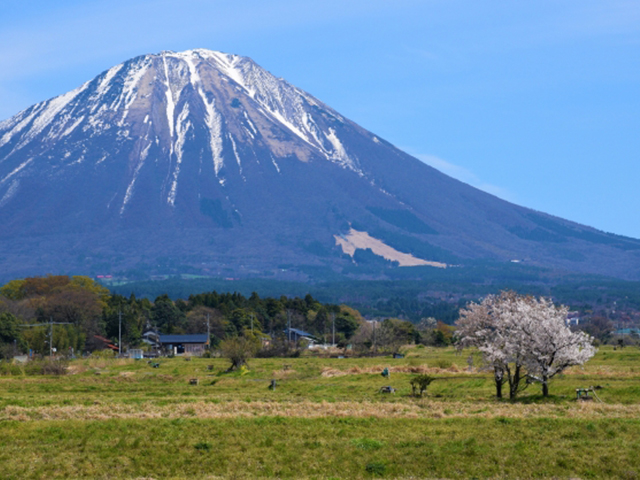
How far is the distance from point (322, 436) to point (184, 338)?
7493 cm

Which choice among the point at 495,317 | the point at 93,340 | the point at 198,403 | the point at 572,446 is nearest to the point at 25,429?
the point at 198,403

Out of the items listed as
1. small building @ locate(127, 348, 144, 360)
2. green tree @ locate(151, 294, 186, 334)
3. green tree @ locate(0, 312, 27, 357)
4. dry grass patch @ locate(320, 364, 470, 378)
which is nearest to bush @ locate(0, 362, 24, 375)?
green tree @ locate(0, 312, 27, 357)

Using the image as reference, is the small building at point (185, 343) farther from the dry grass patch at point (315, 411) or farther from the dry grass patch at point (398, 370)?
the dry grass patch at point (315, 411)

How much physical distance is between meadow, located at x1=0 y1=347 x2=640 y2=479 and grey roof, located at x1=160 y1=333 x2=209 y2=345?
6056 cm

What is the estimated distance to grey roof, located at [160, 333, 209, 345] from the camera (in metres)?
95.7

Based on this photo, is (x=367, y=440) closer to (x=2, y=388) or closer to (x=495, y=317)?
(x=495, y=317)

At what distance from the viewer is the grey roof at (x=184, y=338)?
95.7m

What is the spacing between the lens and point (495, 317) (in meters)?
37.3

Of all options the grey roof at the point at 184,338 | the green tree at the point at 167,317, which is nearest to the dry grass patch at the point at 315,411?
the grey roof at the point at 184,338

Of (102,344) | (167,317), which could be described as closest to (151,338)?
(167,317)

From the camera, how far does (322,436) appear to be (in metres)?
24.2

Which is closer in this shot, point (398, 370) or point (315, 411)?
point (315, 411)

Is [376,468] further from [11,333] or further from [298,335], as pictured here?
[298,335]

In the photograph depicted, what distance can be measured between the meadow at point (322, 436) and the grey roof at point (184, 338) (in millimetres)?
60563
